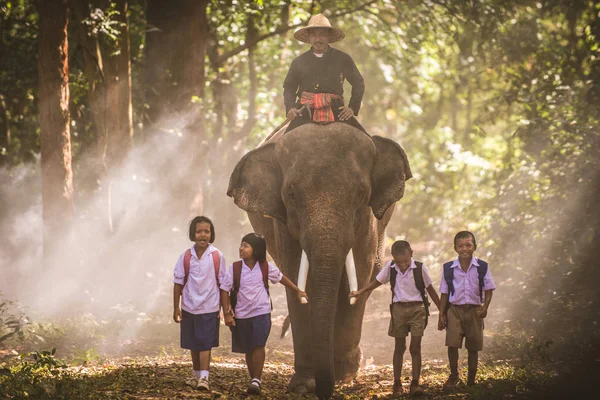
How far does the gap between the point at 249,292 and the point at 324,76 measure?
2.96m

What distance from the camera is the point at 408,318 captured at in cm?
723

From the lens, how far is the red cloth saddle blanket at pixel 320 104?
27.2 ft

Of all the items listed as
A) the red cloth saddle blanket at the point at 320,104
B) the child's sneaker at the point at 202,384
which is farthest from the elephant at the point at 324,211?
→ the child's sneaker at the point at 202,384

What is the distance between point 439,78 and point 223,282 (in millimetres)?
21287

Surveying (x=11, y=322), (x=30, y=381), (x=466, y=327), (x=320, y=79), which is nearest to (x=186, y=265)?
(x=30, y=381)

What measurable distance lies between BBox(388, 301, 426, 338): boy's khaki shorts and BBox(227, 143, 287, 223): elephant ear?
1.57 m

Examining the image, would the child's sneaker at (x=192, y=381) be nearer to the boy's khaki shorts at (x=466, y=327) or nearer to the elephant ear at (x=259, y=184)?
the elephant ear at (x=259, y=184)

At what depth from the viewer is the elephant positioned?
7.01 metres

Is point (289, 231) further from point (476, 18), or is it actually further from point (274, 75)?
point (274, 75)

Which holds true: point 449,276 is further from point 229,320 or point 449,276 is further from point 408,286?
point 229,320

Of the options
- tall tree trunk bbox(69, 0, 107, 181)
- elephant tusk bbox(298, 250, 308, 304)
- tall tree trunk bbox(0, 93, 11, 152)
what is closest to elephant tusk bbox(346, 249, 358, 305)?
elephant tusk bbox(298, 250, 308, 304)

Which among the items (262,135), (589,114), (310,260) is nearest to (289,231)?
(310,260)

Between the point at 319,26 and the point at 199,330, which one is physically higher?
the point at 319,26

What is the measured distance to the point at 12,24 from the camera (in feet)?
46.1
